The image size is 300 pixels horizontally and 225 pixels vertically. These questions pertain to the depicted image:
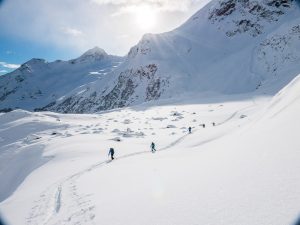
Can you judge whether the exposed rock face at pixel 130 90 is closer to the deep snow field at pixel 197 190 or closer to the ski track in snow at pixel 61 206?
the deep snow field at pixel 197 190

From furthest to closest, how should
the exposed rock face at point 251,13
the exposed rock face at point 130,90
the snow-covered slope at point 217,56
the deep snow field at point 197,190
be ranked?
the exposed rock face at point 251,13
the exposed rock face at point 130,90
the snow-covered slope at point 217,56
the deep snow field at point 197,190

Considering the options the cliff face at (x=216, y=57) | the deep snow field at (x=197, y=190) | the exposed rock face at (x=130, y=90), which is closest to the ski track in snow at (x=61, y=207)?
the deep snow field at (x=197, y=190)

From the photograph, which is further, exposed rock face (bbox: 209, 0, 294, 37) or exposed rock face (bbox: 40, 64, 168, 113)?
exposed rock face (bbox: 209, 0, 294, 37)

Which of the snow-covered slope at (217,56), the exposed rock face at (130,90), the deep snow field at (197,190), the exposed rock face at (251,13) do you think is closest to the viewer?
the deep snow field at (197,190)

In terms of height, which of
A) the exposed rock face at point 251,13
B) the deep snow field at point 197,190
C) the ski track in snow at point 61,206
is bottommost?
the ski track in snow at point 61,206

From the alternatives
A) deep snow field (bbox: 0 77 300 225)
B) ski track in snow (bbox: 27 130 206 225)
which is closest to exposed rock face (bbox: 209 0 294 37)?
deep snow field (bbox: 0 77 300 225)

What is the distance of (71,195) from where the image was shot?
18.2m

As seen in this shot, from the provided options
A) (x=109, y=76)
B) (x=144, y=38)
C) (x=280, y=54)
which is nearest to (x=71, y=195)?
(x=280, y=54)

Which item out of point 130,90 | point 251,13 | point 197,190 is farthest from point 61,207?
point 251,13

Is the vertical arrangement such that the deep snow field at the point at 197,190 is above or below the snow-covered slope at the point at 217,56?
below

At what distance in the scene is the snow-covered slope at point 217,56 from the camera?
103688mm

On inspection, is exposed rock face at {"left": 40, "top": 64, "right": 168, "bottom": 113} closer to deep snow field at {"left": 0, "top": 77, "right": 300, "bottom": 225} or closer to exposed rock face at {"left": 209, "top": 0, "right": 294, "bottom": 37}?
exposed rock face at {"left": 209, "top": 0, "right": 294, "bottom": 37}

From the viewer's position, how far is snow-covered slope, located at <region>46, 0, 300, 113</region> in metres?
104

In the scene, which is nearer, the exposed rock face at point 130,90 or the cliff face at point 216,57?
the cliff face at point 216,57
